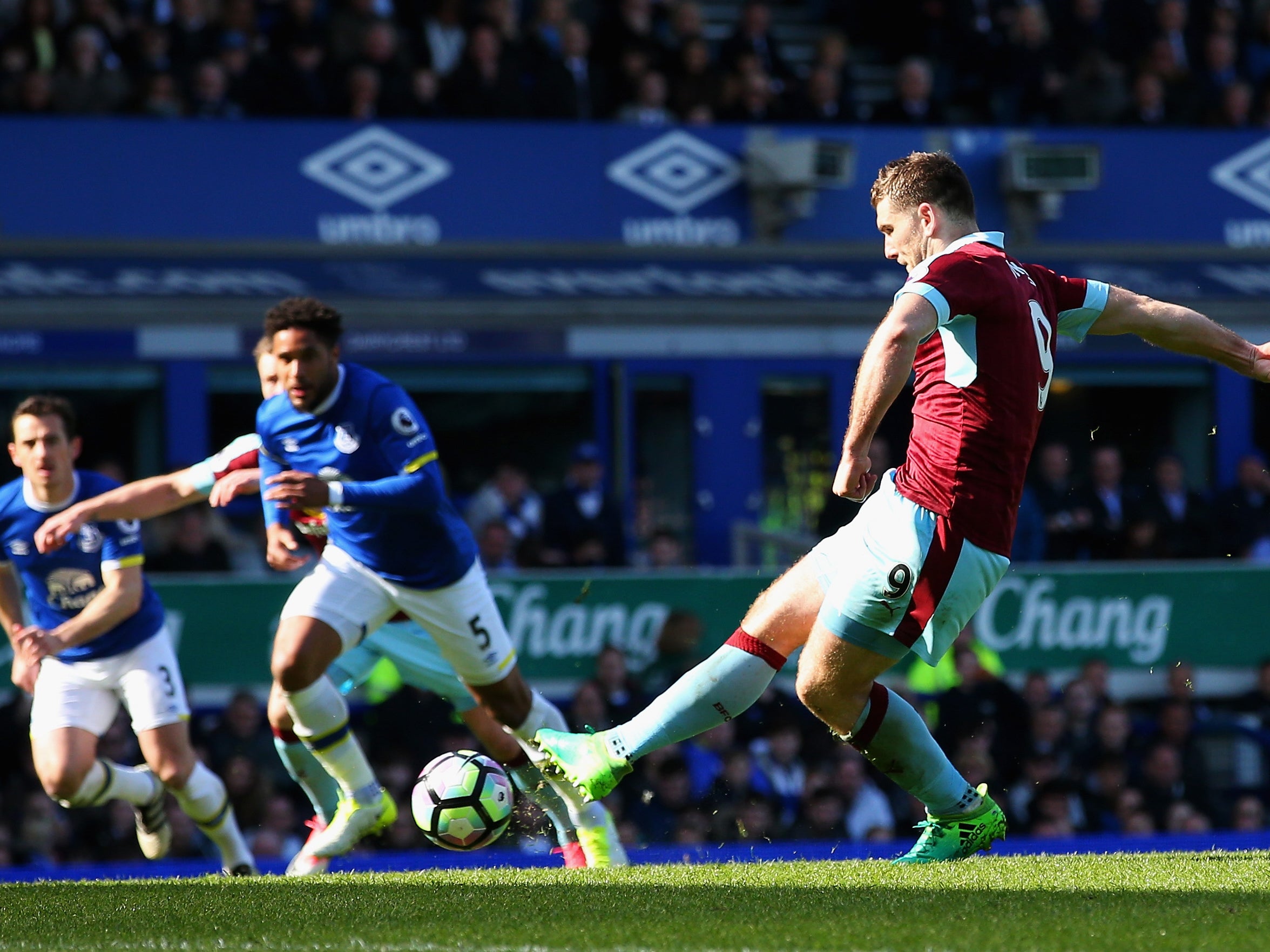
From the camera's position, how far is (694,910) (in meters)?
4.90

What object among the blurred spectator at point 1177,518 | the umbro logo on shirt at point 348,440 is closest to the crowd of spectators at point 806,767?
the blurred spectator at point 1177,518

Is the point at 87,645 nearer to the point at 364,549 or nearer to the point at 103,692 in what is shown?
the point at 103,692

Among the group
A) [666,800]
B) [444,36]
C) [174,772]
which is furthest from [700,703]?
[444,36]

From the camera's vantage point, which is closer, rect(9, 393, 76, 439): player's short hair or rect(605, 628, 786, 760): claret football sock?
rect(605, 628, 786, 760): claret football sock

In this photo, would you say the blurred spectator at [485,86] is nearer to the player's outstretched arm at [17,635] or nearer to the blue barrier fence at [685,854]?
the blue barrier fence at [685,854]

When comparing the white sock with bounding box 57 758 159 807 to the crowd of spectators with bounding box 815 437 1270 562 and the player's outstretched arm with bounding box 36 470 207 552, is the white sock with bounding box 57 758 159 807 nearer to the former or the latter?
the player's outstretched arm with bounding box 36 470 207 552

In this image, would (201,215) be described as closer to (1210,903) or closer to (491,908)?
(491,908)

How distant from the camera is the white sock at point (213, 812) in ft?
25.9

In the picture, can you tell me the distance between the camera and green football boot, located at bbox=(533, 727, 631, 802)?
5.58 metres

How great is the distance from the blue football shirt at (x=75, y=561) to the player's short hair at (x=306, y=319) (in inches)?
54.7

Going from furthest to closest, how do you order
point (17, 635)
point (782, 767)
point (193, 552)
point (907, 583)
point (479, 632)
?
point (193, 552), point (782, 767), point (17, 635), point (479, 632), point (907, 583)

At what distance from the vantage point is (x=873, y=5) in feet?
54.7

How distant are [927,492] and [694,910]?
1.42 m

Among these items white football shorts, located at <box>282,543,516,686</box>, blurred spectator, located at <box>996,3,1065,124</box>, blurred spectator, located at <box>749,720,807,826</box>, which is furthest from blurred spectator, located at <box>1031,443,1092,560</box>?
white football shorts, located at <box>282,543,516,686</box>
